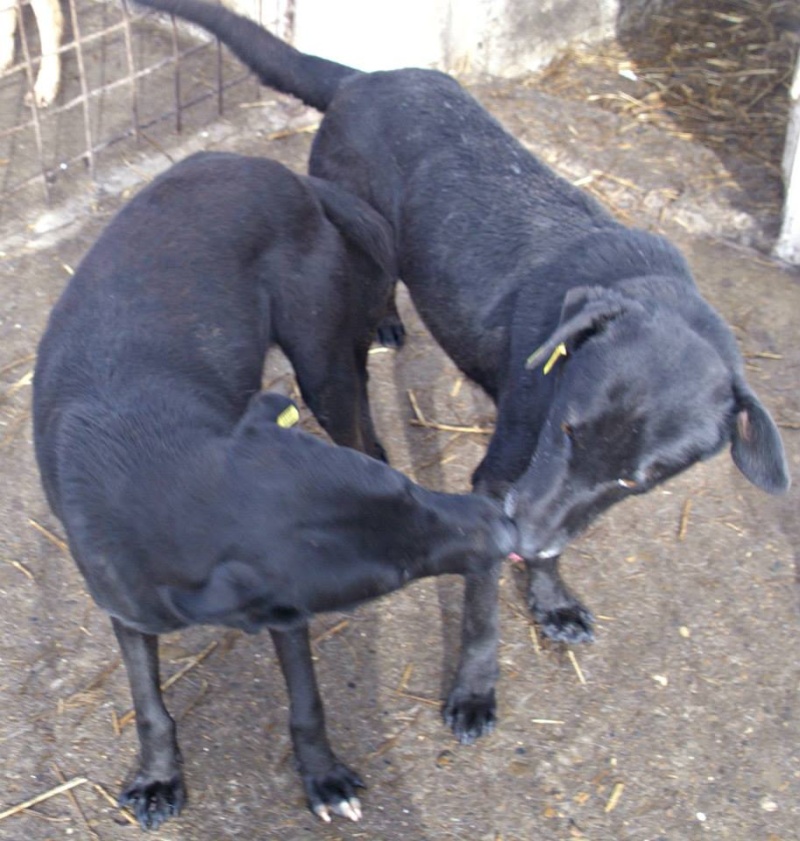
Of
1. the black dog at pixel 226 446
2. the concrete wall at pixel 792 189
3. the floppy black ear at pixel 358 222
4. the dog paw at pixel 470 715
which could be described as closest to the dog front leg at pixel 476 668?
the dog paw at pixel 470 715

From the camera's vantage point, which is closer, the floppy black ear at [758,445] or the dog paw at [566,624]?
the floppy black ear at [758,445]

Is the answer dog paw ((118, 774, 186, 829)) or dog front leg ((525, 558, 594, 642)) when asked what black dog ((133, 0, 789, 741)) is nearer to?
dog front leg ((525, 558, 594, 642))

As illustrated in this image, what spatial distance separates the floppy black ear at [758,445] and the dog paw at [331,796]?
1533 mm

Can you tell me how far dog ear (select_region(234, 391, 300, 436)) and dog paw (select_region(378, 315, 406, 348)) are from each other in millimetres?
2231

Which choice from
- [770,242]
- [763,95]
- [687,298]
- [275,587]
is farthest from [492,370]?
[763,95]

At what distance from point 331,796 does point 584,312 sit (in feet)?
5.39

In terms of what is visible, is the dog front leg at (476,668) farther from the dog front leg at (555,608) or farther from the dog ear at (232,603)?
the dog ear at (232,603)

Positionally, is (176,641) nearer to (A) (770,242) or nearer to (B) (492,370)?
(B) (492,370)

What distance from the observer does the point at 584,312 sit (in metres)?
3.19

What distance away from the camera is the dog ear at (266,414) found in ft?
9.21

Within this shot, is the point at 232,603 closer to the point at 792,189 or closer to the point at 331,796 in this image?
the point at 331,796

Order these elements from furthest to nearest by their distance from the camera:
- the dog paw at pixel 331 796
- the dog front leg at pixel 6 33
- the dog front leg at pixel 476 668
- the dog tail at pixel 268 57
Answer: the dog front leg at pixel 6 33 → the dog tail at pixel 268 57 → the dog front leg at pixel 476 668 → the dog paw at pixel 331 796

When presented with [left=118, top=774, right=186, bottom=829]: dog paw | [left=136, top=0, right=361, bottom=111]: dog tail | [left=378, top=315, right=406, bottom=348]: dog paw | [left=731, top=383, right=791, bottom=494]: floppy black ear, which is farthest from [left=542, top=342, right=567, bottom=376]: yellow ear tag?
[left=136, top=0, right=361, bottom=111]: dog tail

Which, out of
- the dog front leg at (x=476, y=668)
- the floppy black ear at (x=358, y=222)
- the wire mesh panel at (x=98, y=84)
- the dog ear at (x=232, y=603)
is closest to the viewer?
the dog ear at (x=232, y=603)
